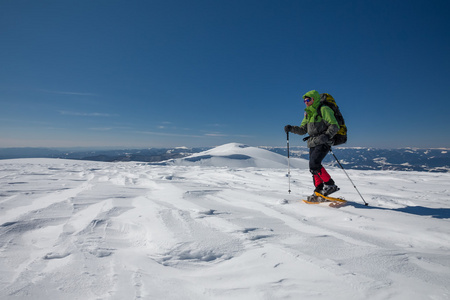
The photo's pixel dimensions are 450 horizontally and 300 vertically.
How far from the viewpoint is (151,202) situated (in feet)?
12.2

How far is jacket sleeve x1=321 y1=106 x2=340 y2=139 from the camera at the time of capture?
3430mm

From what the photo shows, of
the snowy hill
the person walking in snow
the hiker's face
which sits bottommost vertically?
the snowy hill

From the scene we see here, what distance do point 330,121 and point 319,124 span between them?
0.24 m

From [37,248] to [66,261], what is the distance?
55 cm

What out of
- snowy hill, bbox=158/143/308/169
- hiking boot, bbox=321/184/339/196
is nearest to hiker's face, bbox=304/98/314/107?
hiking boot, bbox=321/184/339/196

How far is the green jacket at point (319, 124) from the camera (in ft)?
11.4

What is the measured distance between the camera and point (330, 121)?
3.46 metres

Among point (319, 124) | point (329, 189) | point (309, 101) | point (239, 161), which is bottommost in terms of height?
point (239, 161)

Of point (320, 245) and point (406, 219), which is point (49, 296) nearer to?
point (320, 245)

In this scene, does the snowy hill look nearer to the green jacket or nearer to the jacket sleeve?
the green jacket

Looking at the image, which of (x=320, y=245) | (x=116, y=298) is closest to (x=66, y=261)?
(x=116, y=298)

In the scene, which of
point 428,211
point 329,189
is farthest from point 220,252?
point 428,211

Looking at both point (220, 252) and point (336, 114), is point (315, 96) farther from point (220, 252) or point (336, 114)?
point (220, 252)

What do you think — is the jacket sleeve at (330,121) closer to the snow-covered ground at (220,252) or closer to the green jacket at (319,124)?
the green jacket at (319,124)
